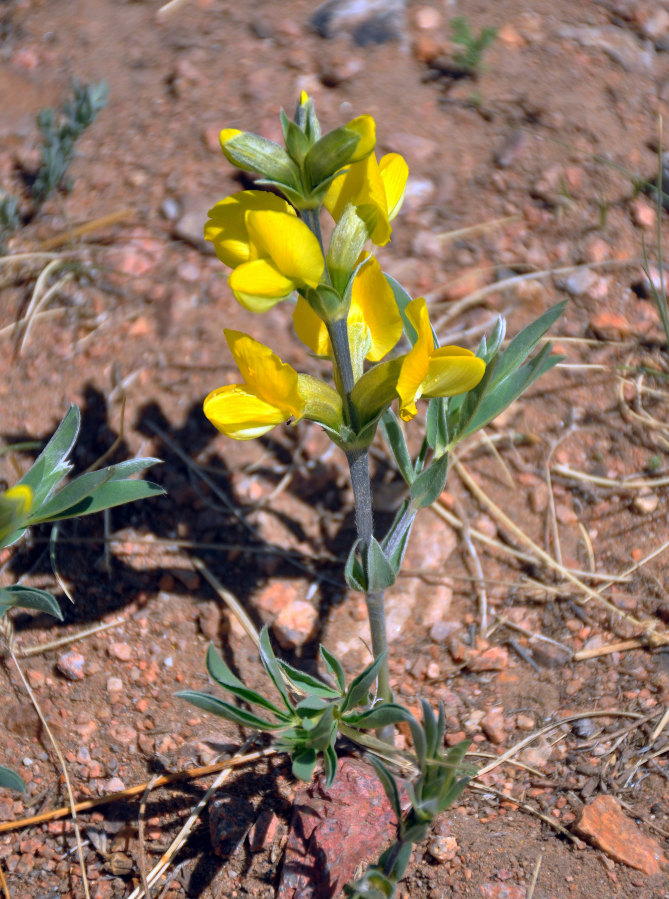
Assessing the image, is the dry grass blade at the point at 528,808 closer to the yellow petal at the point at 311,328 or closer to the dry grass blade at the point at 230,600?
the dry grass blade at the point at 230,600

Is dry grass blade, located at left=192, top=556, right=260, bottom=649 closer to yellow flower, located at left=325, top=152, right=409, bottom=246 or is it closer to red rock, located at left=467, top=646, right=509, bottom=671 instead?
red rock, located at left=467, top=646, right=509, bottom=671

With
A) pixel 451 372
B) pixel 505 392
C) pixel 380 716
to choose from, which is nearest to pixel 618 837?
pixel 380 716

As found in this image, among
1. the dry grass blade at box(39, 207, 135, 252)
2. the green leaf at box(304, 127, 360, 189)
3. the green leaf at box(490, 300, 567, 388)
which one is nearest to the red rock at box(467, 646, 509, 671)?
the green leaf at box(490, 300, 567, 388)

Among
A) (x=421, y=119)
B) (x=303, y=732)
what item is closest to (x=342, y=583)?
(x=303, y=732)

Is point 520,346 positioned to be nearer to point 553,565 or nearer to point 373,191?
point 373,191

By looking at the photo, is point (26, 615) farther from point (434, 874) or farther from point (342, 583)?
point (434, 874)

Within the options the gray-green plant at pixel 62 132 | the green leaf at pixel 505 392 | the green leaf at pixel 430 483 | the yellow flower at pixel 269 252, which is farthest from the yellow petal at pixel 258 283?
the gray-green plant at pixel 62 132

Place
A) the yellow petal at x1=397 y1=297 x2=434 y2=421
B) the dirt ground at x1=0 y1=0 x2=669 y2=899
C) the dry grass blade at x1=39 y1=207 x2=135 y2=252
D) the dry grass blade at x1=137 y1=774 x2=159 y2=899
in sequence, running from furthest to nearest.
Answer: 1. the dry grass blade at x1=39 y1=207 x2=135 y2=252
2. the dirt ground at x1=0 y1=0 x2=669 y2=899
3. the dry grass blade at x1=137 y1=774 x2=159 y2=899
4. the yellow petal at x1=397 y1=297 x2=434 y2=421
